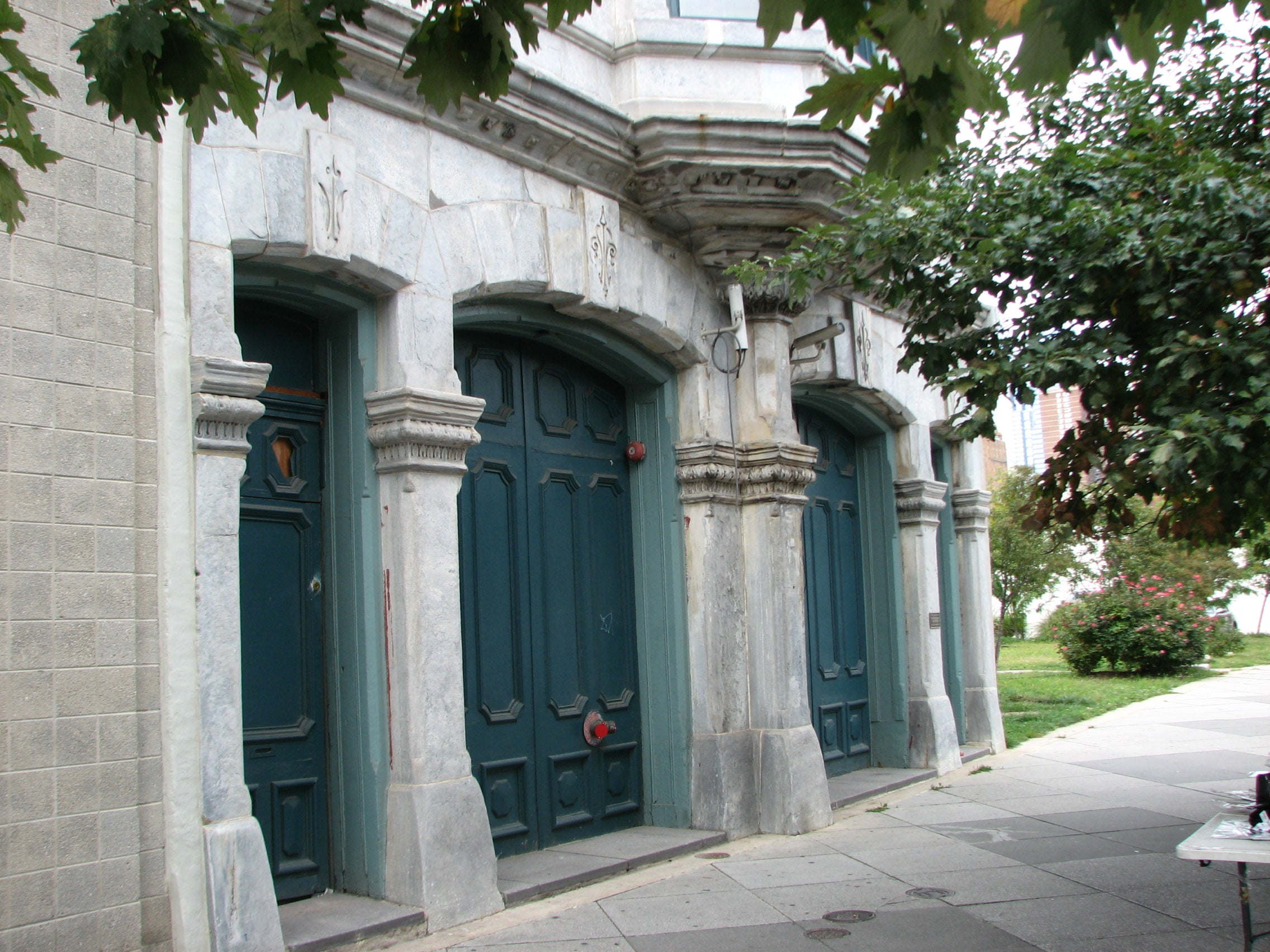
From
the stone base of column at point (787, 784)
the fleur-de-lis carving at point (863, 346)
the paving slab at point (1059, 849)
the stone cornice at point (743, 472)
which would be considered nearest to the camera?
the paving slab at point (1059, 849)

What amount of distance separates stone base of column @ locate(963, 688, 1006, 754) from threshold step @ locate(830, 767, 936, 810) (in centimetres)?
170

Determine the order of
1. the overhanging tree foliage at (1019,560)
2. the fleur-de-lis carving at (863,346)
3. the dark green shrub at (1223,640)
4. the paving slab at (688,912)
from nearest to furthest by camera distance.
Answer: the paving slab at (688,912), the fleur-de-lis carving at (863,346), the overhanging tree foliage at (1019,560), the dark green shrub at (1223,640)

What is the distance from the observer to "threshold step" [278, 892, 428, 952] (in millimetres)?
5582

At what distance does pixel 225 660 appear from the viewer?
542 cm

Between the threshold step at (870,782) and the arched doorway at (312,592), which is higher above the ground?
the arched doorway at (312,592)

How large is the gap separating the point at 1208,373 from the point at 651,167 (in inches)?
146

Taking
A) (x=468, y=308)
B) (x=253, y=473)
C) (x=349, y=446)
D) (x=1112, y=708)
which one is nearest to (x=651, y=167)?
(x=468, y=308)

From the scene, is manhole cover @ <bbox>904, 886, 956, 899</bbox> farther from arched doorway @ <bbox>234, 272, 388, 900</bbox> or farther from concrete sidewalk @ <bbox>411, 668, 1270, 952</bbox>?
arched doorway @ <bbox>234, 272, 388, 900</bbox>

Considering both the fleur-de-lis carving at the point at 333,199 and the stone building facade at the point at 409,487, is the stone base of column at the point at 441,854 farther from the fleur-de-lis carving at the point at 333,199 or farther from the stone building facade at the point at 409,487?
the fleur-de-lis carving at the point at 333,199

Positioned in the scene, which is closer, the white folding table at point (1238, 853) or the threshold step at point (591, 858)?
the white folding table at point (1238, 853)

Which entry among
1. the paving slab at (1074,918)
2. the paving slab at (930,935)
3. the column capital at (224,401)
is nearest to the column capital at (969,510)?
the paving slab at (1074,918)

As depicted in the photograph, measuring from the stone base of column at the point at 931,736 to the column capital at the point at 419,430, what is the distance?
6344 mm

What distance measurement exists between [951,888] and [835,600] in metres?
4.45

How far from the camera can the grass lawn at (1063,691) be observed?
15492 millimetres
